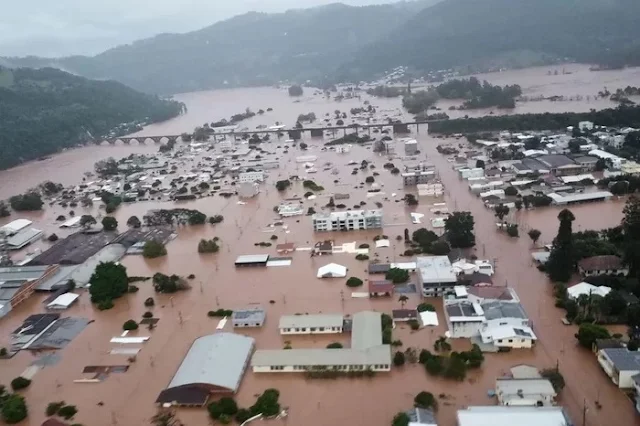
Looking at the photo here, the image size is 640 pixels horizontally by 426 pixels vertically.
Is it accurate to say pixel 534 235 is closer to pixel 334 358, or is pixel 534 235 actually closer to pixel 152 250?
pixel 334 358

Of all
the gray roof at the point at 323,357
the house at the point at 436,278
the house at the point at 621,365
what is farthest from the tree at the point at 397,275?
the house at the point at 621,365

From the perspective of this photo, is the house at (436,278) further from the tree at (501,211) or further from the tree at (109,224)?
the tree at (109,224)

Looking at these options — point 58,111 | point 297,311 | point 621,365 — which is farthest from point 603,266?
point 58,111

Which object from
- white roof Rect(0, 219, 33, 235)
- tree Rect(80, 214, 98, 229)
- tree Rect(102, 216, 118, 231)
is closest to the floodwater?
white roof Rect(0, 219, 33, 235)

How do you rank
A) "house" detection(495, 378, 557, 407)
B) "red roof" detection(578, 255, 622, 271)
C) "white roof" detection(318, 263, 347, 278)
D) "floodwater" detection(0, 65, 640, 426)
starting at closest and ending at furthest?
"house" detection(495, 378, 557, 407)
"floodwater" detection(0, 65, 640, 426)
"red roof" detection(578, 255, 622, 271)
"white roof" detection(318, 263, 347, 278)

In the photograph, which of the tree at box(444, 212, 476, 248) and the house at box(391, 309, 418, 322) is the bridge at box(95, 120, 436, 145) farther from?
the house at box(391, 309, 418, 322)
